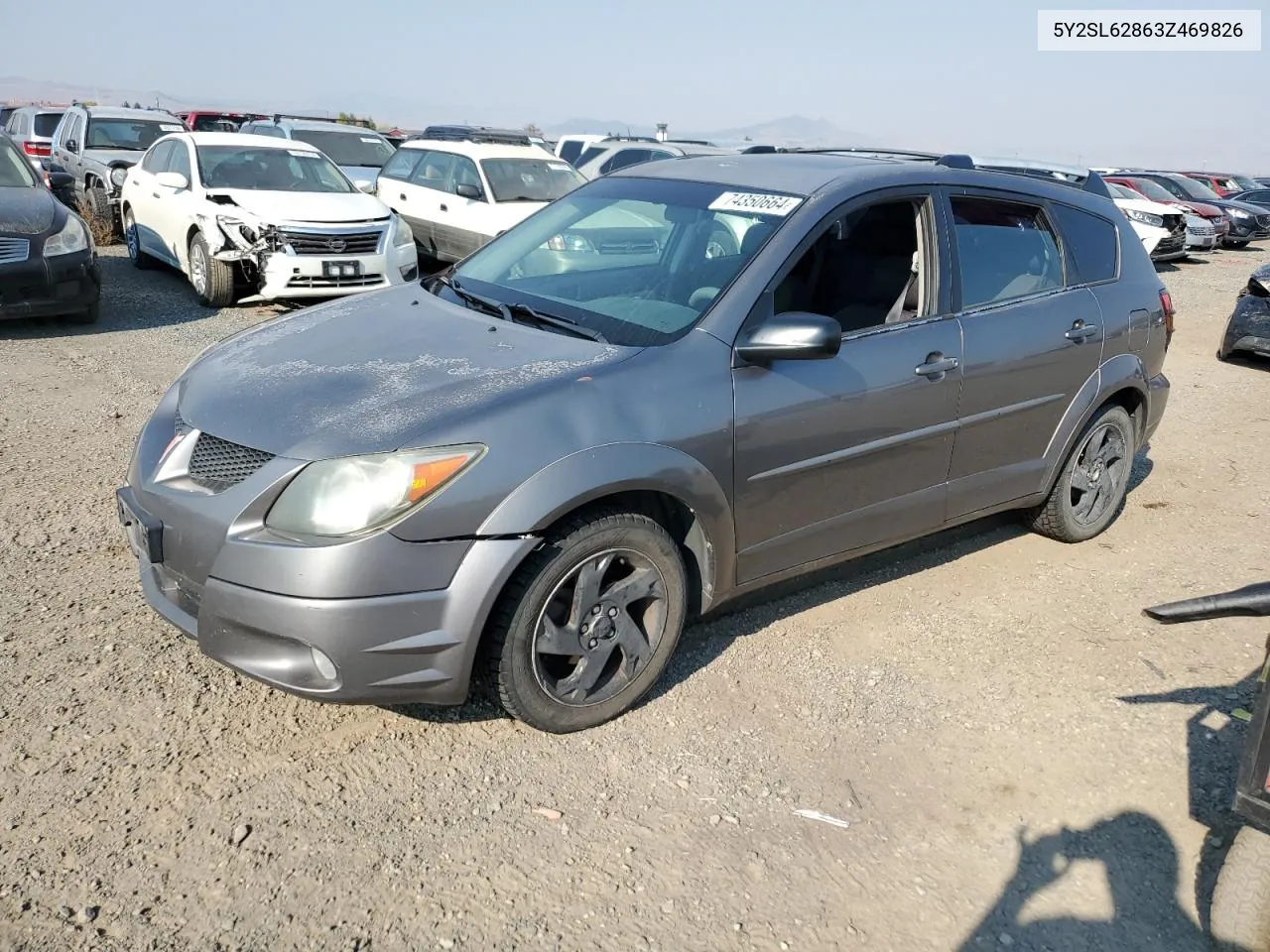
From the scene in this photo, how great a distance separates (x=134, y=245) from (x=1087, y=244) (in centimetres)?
1032

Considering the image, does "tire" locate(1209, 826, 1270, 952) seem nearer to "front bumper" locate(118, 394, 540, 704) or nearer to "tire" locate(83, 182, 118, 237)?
"front bumper" locate(118, 394, 540, 704)

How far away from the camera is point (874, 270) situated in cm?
411

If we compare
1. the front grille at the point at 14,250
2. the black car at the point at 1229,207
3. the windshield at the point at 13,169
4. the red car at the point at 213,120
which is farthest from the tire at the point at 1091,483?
the black car at the point at 1229,207

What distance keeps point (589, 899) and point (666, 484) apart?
1.21 metres

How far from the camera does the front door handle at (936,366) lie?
3.84 m

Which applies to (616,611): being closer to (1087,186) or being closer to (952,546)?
(952,546)

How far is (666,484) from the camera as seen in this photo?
10.3 feet

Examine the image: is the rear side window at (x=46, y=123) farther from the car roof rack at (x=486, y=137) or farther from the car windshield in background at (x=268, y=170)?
the car windshield in background at (x=268, y=170)

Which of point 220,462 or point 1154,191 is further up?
point 1154,191

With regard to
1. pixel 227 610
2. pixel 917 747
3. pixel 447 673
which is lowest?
pixel 917 747

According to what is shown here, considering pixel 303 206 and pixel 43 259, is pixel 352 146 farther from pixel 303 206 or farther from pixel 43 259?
pixel 43 259

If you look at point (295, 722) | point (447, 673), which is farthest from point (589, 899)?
point (295, 722)

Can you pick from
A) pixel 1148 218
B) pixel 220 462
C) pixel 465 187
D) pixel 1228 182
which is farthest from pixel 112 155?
pixel 1228 182

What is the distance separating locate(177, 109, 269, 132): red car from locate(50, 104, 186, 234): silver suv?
1566 mm
